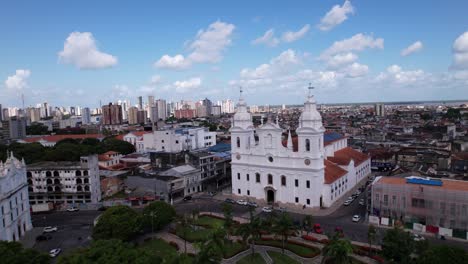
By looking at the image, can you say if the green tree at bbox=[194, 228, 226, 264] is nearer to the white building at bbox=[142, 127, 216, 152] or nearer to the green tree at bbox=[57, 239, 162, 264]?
the green tree at bbox=[57, 239, 162, 264]

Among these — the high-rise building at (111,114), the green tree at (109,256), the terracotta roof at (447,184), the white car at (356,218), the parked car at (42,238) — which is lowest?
the parked car at (42,238)

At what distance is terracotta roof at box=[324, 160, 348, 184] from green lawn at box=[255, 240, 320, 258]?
45.1ft

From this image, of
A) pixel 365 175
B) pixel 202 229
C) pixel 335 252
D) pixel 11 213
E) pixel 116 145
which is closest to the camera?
pixel 335 252

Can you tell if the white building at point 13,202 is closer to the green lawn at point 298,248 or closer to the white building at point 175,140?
the green lawn at point 298,248

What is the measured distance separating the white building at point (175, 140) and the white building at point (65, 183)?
26208 millimetres

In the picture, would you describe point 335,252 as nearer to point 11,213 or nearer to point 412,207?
point 412,207

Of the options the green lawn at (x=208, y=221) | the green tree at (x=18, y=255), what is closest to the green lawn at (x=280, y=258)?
the green lawn at (x=208, y=221)

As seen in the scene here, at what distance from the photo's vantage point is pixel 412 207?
37250 mm

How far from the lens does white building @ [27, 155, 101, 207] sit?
50.6 metres

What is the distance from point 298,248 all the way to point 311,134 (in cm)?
1621

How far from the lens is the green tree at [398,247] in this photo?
2587cm

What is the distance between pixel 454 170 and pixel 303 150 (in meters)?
24.8

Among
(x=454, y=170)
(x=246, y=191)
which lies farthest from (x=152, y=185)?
(x=454, y=170)

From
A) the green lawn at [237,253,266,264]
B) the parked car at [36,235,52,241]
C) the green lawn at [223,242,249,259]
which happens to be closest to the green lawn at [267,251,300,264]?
the green lawn at [237,253,266,264]
